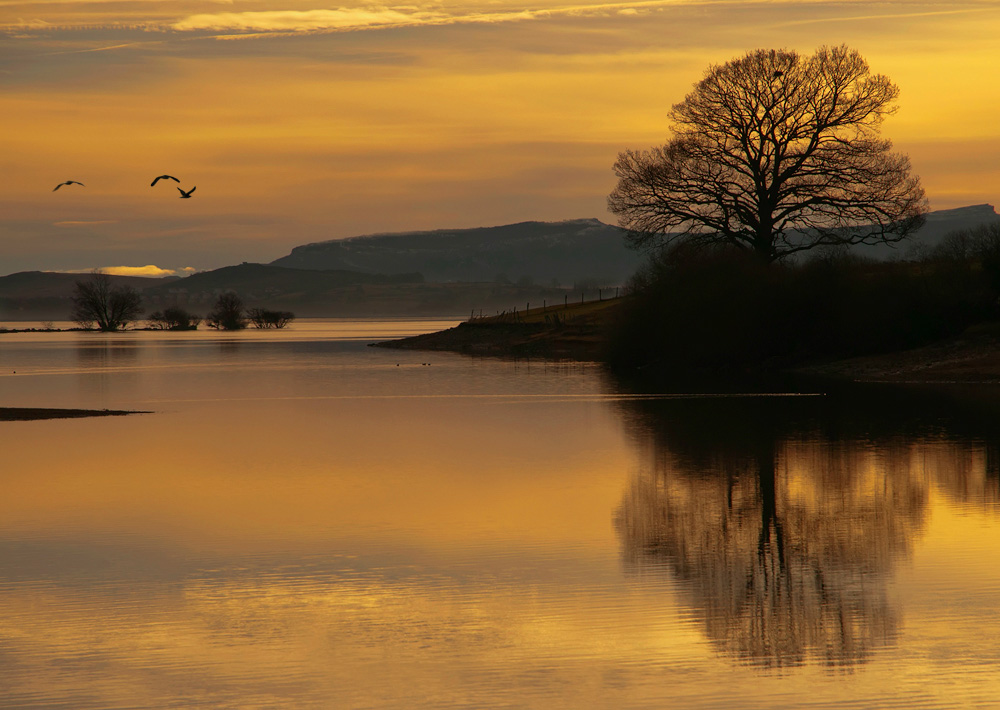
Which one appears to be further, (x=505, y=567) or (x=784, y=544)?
(x=784, y=544)

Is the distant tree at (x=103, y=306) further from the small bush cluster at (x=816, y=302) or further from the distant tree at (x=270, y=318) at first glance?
the small bush cluster at (x=816, y=302)

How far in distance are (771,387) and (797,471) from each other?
2238cm

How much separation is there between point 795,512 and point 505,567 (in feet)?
16.4

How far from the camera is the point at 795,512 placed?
15711 millimetres

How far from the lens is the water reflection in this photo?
33.9ft

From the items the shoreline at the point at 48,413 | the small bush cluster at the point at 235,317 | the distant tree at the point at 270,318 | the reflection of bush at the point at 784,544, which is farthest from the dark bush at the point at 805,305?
the distant tree at the point at 270,318

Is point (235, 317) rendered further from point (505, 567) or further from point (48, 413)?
point (505, 567)

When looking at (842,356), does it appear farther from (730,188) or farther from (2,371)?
(2,371)

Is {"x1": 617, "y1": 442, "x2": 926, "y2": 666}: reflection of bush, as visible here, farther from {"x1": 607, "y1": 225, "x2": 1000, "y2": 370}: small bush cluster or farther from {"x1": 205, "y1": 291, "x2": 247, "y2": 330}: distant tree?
{"x1": 205, "y1": 291, "x2": 247, "y2": 330}: distant tree

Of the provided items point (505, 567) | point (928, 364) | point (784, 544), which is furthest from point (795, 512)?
point (928, 364)

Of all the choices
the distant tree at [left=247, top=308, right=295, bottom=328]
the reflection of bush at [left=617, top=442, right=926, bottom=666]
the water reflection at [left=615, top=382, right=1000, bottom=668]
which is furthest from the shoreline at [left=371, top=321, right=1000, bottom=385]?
the distant tree at [left=247, top=308, right=295, bottom=328]

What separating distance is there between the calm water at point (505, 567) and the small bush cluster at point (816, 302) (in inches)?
847

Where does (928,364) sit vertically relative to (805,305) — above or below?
below

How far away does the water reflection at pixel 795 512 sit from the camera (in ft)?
33.9
